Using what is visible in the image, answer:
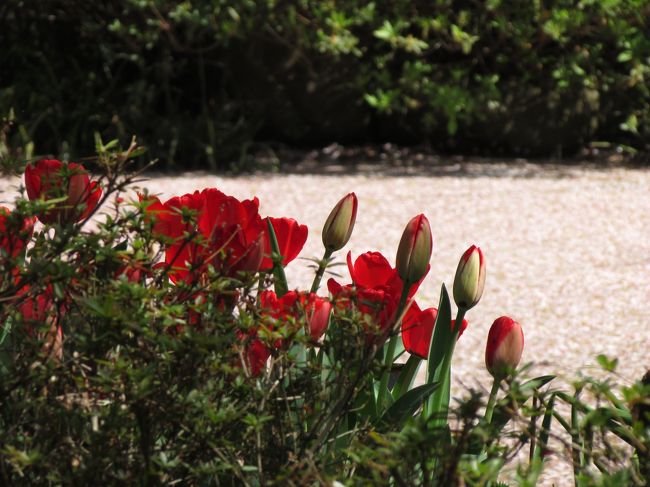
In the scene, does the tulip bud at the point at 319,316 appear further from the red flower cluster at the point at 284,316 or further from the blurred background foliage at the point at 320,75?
the blurred background foliage at the point at 320,75

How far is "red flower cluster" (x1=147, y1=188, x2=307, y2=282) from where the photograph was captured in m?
1.31

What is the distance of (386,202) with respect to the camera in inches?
232

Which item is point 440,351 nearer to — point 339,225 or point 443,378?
point 443,378

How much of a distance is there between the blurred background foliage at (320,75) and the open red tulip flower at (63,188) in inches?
208

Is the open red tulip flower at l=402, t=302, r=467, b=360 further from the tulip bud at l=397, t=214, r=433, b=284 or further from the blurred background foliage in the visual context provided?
the blurred background foliage

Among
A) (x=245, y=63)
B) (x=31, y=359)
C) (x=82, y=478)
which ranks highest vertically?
(x=245, y=63)

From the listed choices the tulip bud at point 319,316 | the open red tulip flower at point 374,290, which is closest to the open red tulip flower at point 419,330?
the open red tulip flower at point 374,290

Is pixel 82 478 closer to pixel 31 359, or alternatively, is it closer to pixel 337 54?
pixel 31 359

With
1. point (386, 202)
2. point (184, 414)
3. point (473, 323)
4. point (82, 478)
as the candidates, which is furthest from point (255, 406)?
point (386, 202)

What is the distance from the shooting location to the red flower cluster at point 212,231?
1.31 m

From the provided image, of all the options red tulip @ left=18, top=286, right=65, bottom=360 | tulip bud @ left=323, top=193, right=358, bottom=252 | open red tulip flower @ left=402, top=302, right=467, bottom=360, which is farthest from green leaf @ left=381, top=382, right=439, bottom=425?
red tulip @ left=18, top=286, right=65, bottom=360

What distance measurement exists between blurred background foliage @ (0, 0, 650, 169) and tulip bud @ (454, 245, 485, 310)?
5.25 m

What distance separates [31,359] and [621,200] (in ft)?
17.0

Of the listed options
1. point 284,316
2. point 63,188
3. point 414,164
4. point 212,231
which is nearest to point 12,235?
point 63,188
